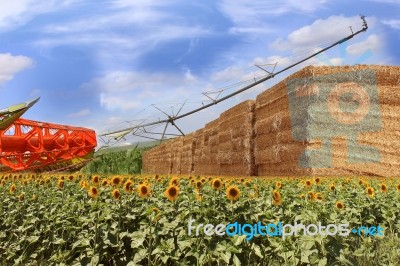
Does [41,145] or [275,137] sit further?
[41,145]

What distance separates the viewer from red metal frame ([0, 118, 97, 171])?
784 inches

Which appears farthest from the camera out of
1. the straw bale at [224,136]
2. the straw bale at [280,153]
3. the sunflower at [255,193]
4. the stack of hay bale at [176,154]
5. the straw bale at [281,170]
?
the stack of hay bale at [176,154]

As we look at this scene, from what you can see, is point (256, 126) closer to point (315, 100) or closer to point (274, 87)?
point (274, 87)

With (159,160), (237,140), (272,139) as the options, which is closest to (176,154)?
(159,160)

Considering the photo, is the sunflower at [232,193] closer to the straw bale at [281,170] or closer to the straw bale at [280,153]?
the straw bale at [281,170]

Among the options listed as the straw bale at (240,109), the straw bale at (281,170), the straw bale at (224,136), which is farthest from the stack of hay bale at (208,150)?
the straw bale at (281,170)

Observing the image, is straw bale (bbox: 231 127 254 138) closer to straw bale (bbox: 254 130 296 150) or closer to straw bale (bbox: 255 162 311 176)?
straw bale (bbox: 254 130 296 150)

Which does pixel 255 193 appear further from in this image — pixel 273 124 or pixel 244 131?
pixel 244 131

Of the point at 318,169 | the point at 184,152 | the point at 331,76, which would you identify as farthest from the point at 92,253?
the point at 184,152

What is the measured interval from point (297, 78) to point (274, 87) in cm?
165

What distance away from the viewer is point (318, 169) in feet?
40.6

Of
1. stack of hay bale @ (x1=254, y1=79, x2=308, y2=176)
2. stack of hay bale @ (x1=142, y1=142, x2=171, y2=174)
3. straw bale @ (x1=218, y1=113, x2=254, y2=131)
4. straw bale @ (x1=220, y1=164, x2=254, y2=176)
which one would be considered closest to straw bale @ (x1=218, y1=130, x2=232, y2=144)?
straw bale @ (x1=218, y1=113, x2=254, y2=131)

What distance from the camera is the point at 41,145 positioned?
22297mm

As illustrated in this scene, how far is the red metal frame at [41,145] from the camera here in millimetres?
19922
